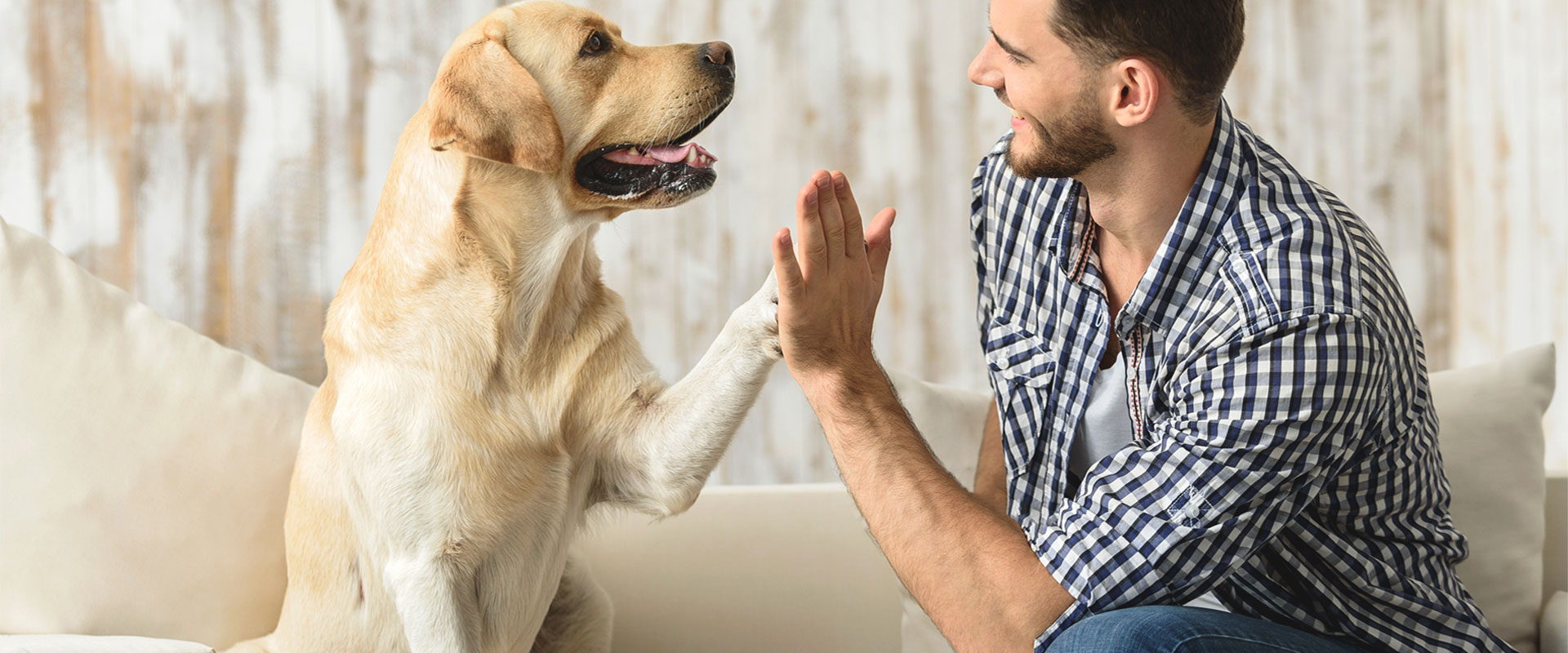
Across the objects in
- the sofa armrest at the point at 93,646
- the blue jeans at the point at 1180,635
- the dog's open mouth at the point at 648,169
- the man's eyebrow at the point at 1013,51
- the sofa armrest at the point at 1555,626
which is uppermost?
the man's eyebrow at the point at 1013,51

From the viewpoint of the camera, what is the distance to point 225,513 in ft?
4.80

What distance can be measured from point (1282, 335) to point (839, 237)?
0.47 m

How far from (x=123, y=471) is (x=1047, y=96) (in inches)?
54.3

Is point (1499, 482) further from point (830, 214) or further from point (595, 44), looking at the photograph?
point (595, 44)

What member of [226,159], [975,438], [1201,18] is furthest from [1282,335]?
[226,159]

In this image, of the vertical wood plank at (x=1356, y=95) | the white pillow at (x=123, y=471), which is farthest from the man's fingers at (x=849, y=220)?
the vertical wood plank at (x=1356, y=95)

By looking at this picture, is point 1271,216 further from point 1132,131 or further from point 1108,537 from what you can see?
point 1108,537

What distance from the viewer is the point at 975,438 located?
1696 mm

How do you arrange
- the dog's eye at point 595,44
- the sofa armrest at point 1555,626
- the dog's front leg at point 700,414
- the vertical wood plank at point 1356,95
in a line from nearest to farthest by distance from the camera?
the dog's front leg at point 700,414 < the dog's eye at point 595,44 < the sofa armrest at point 1555,626 < the vertical wood plank at point 1356,95

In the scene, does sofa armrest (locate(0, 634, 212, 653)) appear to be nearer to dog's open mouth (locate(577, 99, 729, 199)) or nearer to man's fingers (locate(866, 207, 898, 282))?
dog's open mouth (locate(577, 99, 729, 199))

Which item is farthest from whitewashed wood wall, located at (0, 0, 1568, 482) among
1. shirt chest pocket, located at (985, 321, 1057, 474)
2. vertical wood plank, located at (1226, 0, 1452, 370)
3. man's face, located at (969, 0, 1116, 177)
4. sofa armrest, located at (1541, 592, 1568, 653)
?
man's face, located at (969, 0, 1116, 177)

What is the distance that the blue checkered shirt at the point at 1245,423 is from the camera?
980 mm

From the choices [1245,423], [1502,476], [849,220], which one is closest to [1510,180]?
[1502,476]

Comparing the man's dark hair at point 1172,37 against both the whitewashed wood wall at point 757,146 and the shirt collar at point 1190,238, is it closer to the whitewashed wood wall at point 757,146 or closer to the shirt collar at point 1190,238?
the shirt collar at point 1190,238
